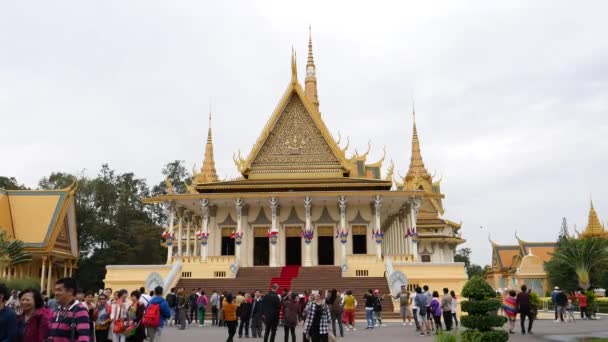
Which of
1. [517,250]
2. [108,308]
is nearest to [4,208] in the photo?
[108,308]

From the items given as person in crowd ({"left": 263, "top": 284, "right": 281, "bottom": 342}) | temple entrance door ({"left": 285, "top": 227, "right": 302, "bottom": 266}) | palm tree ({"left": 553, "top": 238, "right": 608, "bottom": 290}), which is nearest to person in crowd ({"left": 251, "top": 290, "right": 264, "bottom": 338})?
person in crowd ({"left": 263, "top": 284, "right": 281, "bottom": 342})

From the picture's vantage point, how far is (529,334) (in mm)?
15531

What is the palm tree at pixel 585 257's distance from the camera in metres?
32.3

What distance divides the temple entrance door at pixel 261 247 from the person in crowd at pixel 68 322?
28321mm

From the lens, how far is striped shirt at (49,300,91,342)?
520 cm

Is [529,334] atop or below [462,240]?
below

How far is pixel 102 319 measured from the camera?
377 inches

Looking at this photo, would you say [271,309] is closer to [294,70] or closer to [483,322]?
[483,322]

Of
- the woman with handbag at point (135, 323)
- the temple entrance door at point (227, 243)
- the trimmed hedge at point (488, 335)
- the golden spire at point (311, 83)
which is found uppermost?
the golden spire at point (311, 83)

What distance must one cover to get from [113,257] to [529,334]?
37.1 meters

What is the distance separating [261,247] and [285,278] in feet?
23.3

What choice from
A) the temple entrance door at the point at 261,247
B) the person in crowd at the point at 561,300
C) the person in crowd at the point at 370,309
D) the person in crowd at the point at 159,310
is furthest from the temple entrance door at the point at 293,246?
the person in crowd at the point at 159,310

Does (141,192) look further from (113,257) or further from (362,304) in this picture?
(362,304)

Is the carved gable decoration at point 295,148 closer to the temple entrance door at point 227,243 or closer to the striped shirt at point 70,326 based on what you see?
the temple entrance door at point 227,243
